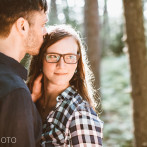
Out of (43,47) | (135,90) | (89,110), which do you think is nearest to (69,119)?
(89,110)

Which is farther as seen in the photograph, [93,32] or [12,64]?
A: [93,32]

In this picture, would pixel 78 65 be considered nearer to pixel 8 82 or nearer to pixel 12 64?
pixel 12 64

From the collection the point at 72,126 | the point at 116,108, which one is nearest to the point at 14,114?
the point at 72,126

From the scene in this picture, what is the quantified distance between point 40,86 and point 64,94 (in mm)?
561

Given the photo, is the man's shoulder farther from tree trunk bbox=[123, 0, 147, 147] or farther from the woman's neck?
tree trunk bbox=[123, 0, 147, 147]

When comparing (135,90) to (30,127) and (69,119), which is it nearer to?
(69,119)

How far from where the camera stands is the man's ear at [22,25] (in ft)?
5.65

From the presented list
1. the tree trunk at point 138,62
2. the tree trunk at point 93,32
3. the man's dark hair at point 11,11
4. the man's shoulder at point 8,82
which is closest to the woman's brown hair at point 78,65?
the man's dark hair at point 11,11

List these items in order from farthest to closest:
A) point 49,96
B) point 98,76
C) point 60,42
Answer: point 98,76 < point 49,96 < point 60,42

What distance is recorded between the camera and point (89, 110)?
6.38 feet

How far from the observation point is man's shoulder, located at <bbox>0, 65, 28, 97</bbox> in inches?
53.1

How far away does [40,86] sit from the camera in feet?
8.72

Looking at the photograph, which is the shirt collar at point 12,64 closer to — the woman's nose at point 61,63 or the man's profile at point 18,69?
the man's profile at point 18,69

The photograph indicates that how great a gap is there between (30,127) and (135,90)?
322cm
